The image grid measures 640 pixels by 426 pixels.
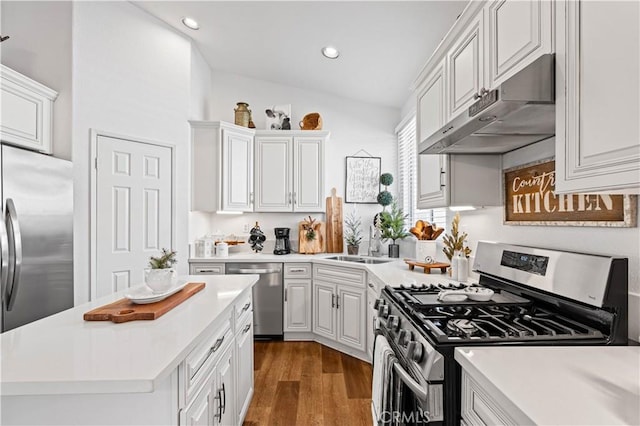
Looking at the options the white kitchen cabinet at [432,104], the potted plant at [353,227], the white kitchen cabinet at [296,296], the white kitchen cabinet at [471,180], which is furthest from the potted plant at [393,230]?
the white kitchen cabinet at [471,180]

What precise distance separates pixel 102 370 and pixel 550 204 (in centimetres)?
184

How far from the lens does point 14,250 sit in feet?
6.54

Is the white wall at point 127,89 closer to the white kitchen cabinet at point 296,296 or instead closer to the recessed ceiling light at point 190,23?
the recessed ceiling light at point 190,23

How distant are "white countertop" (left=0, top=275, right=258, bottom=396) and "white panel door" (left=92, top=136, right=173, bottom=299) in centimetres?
164

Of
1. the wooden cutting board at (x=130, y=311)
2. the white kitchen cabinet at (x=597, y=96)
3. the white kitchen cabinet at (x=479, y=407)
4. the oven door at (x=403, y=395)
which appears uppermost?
the white kitchen cabinet at (x=597, y=96)

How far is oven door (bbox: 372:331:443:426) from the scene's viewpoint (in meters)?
1.16

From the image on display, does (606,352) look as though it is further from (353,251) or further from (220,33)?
(220,33)

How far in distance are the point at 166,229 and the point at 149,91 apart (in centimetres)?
132

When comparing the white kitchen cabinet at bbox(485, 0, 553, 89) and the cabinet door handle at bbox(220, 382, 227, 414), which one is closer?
the white kitchen cabinet at bbox(485, 0, 553, 89)

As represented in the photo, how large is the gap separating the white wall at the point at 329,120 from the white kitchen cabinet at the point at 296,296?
0.77 metres

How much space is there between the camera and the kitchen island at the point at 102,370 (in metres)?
0.90

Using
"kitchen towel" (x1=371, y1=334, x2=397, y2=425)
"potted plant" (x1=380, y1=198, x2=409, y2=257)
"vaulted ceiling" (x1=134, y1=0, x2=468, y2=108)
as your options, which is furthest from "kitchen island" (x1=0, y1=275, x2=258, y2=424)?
"potted plant" (x1=380, y1=198, x2=409, y2=257)

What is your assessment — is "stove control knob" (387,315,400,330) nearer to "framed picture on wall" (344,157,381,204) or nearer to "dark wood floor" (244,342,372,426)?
"dark wood floor" (244,342,372,426)

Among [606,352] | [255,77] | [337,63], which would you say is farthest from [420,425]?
[255,77]
